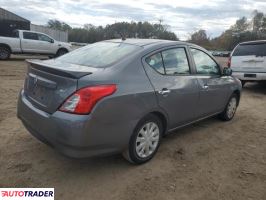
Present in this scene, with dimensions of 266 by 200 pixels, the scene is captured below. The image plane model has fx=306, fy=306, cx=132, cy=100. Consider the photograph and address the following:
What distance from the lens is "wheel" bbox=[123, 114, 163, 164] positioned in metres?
3.76

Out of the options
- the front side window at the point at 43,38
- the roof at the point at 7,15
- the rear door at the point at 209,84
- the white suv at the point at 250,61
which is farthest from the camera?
the roof at the point at 7,15

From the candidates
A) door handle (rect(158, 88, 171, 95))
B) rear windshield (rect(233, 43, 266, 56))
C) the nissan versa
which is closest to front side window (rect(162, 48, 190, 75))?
the nissan versa

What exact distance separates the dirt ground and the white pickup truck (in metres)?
12.1

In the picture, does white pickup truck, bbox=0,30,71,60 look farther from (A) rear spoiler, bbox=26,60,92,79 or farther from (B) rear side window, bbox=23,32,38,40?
(A) rear spoiler, bbox=26,60,92,79

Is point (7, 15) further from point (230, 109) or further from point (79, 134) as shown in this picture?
point (79, 134)

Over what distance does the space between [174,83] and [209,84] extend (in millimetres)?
1095

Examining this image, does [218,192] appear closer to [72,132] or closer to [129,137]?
[129,137]

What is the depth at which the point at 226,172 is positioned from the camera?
391cm

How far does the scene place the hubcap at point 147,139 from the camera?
3.88 metres

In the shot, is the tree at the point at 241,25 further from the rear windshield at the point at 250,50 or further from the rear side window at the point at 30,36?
the rear windshield at the point at 250,50

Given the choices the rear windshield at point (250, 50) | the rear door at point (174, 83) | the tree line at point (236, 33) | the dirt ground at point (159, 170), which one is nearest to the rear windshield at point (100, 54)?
the rear door at point (174, 83)

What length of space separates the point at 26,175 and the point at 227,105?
4027mm

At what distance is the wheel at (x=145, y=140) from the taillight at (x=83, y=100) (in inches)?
29.6

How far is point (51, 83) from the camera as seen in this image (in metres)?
3.46
